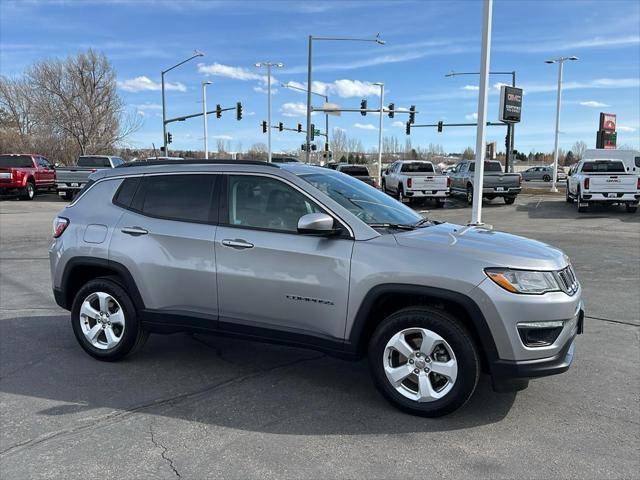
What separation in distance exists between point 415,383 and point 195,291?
6.20 ft

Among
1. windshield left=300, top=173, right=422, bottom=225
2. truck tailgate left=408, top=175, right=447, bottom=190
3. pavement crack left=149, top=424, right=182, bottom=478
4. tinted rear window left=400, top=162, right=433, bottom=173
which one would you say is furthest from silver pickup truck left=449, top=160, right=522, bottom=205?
pavement crack left=149, top=424, right=182, bottom=478

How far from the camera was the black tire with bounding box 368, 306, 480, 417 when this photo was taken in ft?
11.9

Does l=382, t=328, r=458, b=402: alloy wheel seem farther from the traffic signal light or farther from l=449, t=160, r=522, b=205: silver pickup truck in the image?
the traffic signal light

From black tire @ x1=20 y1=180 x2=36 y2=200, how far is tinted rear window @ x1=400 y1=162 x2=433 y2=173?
17.9 metres

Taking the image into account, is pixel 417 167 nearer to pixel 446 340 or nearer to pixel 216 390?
pixel 216 390

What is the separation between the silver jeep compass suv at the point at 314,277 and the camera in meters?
3.59

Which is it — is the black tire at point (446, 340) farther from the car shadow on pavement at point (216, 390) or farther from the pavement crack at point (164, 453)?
the pavement crack at point (164, 453)

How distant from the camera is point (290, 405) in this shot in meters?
4.05

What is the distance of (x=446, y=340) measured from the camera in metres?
3.68

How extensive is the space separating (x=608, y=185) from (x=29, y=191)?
83.4 ft

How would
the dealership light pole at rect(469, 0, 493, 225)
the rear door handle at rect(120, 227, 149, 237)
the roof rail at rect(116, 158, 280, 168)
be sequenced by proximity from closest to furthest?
the roof rail at rect(116, 158, 280, 168) → the rear door handle at rect(120, 227, 149, 237) → the dealership light pole at rect(469, 0, 493, 225)

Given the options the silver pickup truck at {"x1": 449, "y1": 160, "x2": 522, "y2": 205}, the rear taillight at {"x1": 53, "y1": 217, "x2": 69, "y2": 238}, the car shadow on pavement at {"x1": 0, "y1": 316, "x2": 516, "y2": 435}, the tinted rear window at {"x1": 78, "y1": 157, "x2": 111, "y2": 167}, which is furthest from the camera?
the tinted rear window at {"x1": 78, "y1": 157, "x2": 111, "y2": 167}

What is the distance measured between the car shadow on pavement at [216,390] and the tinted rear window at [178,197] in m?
1.38

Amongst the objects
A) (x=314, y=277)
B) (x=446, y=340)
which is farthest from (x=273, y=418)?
(x=446, y=340)
